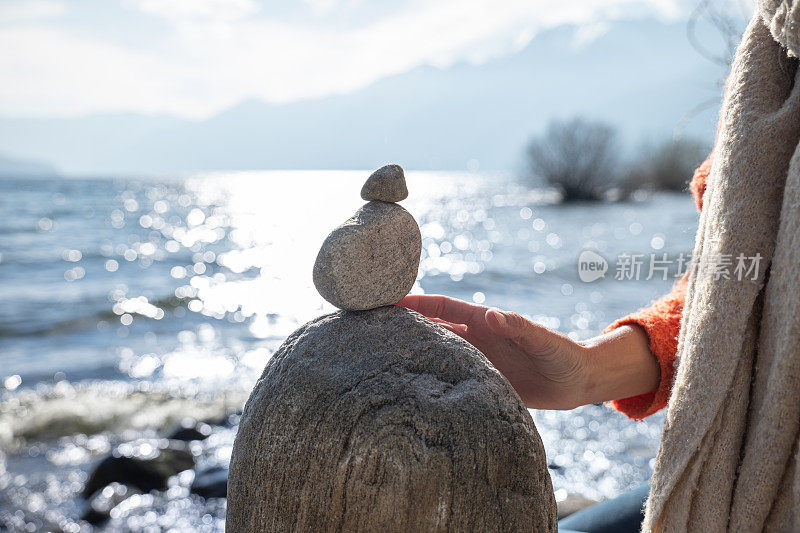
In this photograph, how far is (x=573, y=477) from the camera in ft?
19.7

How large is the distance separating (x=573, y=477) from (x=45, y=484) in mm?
4897

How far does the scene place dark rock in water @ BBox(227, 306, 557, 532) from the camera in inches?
65.6

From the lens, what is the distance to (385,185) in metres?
2.00

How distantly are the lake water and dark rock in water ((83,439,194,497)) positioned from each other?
153 millimetres

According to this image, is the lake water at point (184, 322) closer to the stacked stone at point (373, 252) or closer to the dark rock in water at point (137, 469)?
the dark rock in water at point (137, 469)

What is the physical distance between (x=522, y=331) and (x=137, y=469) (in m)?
4.76

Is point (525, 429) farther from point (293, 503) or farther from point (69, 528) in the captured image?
point (69, 528)

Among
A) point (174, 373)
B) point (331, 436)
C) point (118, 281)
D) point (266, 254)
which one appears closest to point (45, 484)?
point (174, 373)

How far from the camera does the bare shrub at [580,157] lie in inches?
1590

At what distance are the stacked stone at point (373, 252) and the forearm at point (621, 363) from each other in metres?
0.79

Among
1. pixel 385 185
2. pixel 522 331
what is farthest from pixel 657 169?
pixel 385 185

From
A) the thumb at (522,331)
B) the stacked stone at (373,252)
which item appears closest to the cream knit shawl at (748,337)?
the thumb at (522,331)

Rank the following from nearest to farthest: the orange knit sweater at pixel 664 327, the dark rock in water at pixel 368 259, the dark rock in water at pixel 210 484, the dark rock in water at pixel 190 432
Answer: the dark rock in water at pixel 368 259, the orange knit sweater at pixel 664 327, the dark rock in water at pixel 210 484, the dark rock in water at pixel 190 432

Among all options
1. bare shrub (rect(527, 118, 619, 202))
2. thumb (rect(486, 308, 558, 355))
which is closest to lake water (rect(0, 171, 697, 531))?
thumb (rect(486, 308, 558, 355))
